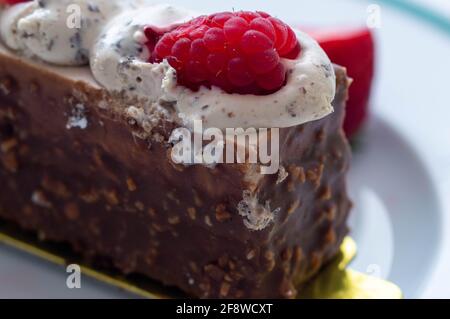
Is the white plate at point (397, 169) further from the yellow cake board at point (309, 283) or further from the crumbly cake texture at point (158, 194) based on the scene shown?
the crumbly cake texture at point (158, 194)

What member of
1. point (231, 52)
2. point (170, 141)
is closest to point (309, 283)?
point (170, 141)

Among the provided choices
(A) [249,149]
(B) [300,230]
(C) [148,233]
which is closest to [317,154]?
(B) [300,230]

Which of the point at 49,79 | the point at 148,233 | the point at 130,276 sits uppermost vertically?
the point at 49,79

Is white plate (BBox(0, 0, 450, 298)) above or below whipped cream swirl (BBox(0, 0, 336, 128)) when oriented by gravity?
below

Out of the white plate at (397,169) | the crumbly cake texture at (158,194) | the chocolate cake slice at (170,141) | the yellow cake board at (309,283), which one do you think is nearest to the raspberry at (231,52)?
the chocolate cake slice at (170,141)

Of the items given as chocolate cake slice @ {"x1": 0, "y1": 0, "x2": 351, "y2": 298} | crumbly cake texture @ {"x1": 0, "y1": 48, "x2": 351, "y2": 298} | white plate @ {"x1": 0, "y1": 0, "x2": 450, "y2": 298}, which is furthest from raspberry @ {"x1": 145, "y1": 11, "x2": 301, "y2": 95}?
white plate @ {"x1": 0, "y1": 0, "x2": 450, "y2": 298}

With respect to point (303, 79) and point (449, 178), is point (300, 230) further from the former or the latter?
point (449, 178)

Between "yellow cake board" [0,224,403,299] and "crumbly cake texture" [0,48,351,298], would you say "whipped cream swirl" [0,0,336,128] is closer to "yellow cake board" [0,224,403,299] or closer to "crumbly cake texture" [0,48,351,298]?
"crumbly cake texture" [0,48,351,298]
